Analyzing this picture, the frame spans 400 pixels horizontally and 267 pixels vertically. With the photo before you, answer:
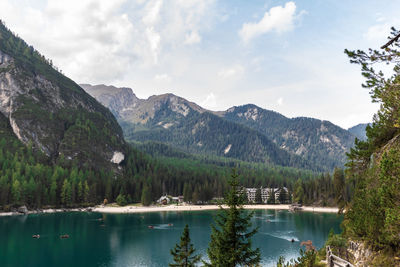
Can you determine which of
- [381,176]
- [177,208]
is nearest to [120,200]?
[177,208]

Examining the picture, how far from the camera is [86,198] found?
16238cm

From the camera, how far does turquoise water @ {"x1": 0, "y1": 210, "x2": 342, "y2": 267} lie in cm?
7038

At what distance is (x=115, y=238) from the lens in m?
93.9

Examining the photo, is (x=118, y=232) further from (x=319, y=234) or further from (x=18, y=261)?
(x=319, y=234)

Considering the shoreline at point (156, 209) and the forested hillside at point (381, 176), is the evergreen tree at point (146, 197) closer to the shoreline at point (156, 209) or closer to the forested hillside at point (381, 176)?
the shoreline at point (156, 209)

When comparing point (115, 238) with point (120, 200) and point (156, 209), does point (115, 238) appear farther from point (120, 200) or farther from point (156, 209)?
point (120, 200)

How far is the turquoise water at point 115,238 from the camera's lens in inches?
2771

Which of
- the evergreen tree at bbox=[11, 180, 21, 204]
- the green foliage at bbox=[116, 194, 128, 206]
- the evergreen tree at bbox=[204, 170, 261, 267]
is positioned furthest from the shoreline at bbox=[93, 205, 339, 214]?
the evergreen tree at bbox=[204, 170, 261, 267]

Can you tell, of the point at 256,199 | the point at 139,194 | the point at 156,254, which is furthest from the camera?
the point at 256,199

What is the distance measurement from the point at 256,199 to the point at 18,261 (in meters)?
155

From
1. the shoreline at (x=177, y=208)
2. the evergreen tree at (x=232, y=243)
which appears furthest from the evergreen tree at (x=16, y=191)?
the evergreen tree at (x=232, y=243)

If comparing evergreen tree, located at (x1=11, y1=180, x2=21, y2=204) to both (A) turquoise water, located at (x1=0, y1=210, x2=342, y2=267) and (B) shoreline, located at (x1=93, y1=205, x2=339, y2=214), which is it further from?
(B) shoreline, located at (x1=93, y1=205, x2=339, y2=214)

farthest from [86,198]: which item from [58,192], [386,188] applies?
[386,188]

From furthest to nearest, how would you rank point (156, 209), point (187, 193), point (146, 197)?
point (187, 193)
point (146, 197)
point (156, 209)
